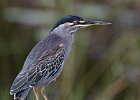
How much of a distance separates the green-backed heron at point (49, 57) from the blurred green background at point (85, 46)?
1359 mm

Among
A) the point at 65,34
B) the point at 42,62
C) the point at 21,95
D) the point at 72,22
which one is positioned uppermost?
the point at 72,22

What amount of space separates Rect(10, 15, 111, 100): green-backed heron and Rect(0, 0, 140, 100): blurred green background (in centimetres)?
136

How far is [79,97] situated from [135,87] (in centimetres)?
95

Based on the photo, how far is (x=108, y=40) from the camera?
930cm

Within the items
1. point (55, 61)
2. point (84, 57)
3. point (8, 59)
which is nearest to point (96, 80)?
point (84, 57)

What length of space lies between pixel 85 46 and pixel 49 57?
2045 millimetres

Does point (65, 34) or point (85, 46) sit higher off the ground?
point (65, 34)

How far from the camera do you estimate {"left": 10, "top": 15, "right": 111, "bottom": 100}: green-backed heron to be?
20.2ft

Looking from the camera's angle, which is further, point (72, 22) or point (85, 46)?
point (85, 46)

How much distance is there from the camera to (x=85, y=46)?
8.40 m

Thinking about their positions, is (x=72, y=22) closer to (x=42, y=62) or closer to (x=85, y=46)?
(x=42, y=62)

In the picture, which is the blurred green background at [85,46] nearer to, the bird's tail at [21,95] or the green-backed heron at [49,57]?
the green-backed heron at [49,57]

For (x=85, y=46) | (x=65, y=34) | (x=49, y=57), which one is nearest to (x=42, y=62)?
(x=49, y=57)

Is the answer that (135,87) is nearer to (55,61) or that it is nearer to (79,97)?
(79,97)
